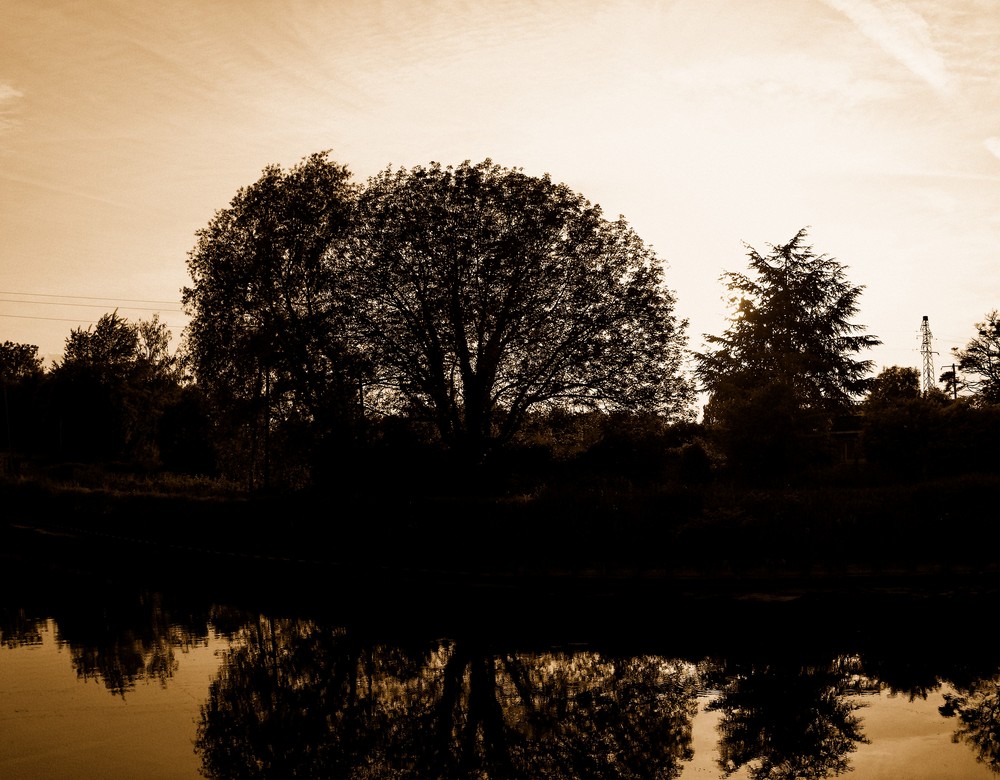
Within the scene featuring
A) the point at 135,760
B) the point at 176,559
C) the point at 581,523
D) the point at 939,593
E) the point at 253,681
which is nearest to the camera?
the point at 135,760

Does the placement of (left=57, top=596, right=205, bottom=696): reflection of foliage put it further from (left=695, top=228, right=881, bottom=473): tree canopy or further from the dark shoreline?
(left=695, top=228, right=881, bottom=473): tree canopy

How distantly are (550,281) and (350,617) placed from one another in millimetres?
18530

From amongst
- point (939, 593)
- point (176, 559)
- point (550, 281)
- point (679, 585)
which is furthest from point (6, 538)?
point (939, 593)

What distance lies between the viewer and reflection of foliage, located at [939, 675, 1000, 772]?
10.7m

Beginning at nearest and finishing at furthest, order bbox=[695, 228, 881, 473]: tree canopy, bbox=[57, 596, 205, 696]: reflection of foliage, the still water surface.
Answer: the still water surface, bbox=[57, 596, 205, 696]: reflection of foliage, bbox=[695, 228, 881, 473]: tree canopy

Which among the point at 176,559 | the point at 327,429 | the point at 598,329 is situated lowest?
the point at 176,559

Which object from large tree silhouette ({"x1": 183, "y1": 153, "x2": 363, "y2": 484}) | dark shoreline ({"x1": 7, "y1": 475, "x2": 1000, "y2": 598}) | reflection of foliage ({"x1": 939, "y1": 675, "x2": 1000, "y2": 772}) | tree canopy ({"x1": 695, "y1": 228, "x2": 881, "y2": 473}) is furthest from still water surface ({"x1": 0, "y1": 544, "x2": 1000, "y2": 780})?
tree canopy ({"x1": 695, "y1": 228, "x2": 881, "y2": 473})

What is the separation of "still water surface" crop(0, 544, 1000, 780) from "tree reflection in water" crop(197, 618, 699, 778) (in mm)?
44

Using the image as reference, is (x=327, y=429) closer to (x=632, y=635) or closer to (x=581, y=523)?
(x=581, y=523)

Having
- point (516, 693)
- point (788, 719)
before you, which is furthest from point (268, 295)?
point (788, 719)

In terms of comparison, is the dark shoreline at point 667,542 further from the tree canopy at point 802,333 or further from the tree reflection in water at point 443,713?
the tree canopy at point 802,333

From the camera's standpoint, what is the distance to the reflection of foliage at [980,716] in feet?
35.2

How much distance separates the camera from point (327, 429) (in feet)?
117

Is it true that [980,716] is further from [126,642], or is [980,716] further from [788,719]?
[126,642]
